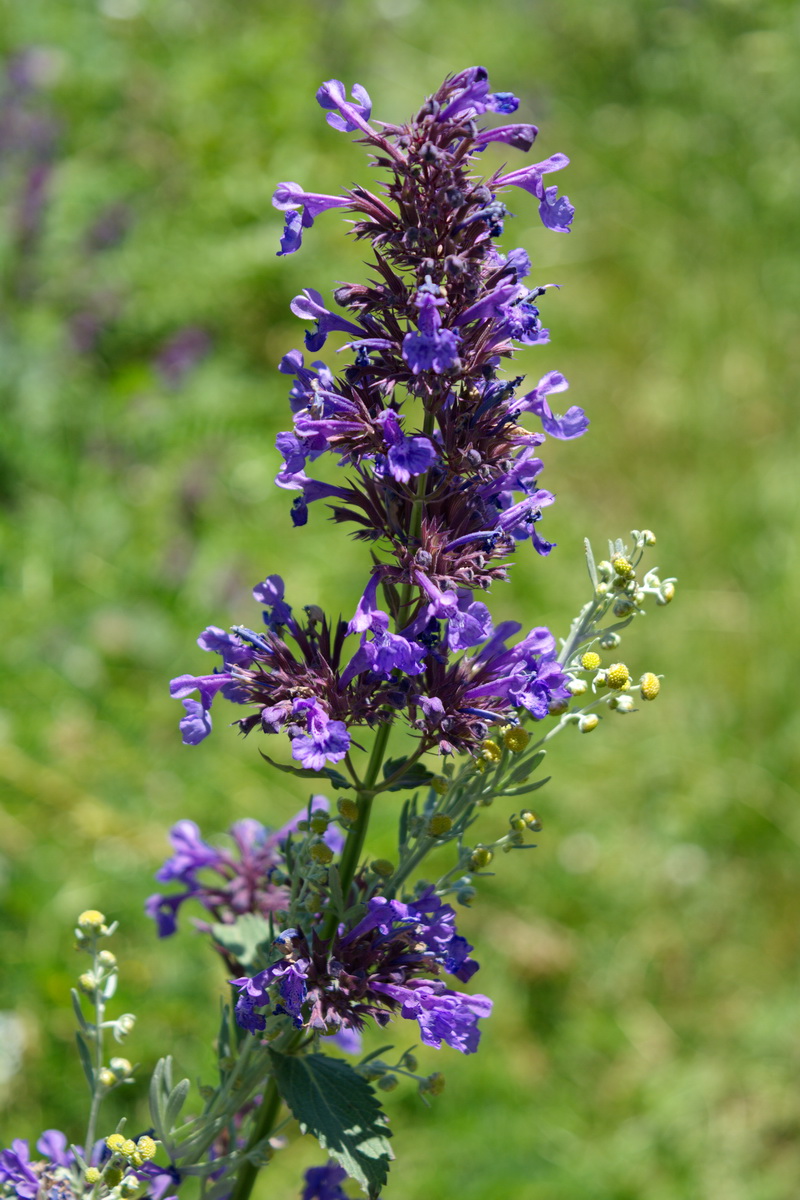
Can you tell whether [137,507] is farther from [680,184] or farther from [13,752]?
[680,184]

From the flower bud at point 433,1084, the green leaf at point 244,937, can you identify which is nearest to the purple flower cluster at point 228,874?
the green leaf at point 244,937

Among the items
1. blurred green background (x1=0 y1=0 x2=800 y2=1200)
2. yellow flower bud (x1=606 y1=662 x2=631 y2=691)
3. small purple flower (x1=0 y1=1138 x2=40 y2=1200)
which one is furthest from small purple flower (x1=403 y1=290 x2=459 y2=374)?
blurred green background (x1=0 y1=0 x2=800 y2=1200)

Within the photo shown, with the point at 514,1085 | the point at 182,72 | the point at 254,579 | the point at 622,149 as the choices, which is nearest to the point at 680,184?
the point at 622,149

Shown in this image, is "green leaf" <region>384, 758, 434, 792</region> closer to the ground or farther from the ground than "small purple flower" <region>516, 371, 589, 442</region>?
closer to the ground

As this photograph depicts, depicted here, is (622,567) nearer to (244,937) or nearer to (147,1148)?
(244,937)

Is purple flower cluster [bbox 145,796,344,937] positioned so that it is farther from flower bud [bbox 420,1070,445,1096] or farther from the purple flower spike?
the purple flower spike

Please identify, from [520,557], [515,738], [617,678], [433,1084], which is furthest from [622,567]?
[520,557]

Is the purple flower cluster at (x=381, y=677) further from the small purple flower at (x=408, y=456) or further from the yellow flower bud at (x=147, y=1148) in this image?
the yellow flower bud at (x=147, y=1148)
